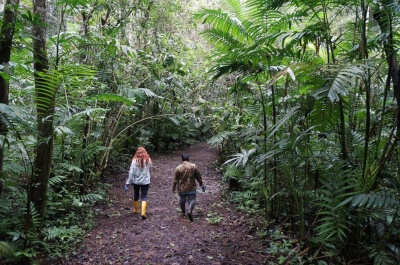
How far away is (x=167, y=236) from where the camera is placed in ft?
16.9

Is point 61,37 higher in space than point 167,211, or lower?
higher

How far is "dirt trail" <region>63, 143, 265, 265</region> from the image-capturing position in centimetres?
430

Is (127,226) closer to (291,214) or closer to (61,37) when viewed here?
(291,214)

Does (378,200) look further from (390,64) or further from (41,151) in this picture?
(41,151)

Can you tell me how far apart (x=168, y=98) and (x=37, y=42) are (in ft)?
24.5

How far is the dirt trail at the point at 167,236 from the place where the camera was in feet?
14.1

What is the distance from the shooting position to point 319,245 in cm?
359

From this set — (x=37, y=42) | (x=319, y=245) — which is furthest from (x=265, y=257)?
(x=37, y=42)

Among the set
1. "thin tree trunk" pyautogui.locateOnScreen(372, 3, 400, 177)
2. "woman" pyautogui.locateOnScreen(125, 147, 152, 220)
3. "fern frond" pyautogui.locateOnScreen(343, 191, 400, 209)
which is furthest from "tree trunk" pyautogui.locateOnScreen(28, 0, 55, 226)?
"thin tree trunk" pyautogui.locateOnScreen(372, 3, 400, 177)

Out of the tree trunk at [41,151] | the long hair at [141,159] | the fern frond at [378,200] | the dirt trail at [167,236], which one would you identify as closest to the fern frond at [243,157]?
the dirt trail at [167,236]

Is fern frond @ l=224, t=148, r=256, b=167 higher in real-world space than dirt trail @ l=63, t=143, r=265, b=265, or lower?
higher

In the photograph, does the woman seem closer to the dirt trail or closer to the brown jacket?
the dirt trail

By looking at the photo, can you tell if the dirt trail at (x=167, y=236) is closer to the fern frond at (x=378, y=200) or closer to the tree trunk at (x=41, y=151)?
the tree trunk at (x=41, y=151)

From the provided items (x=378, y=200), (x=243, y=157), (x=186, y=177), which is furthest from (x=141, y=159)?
(x=378, y=200)
